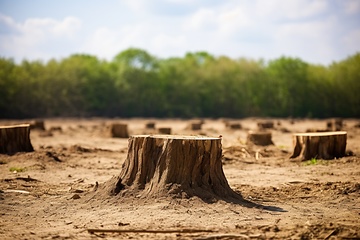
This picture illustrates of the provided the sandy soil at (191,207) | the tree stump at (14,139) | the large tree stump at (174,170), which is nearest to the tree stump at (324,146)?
the sandy soil at (191,207)

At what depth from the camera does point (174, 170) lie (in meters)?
8.53

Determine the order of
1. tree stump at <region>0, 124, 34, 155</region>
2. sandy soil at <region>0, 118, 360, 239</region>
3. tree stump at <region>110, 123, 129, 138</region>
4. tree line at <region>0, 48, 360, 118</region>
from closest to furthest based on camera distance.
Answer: sandy soil at <region>0, 118, 360, 239</region> → tree stump at <region>0, 124, 34, 155</region> → tree stump at <region>110, 123, 129, 138</region> → tree line at <region>0, 48, 360, 118</region>

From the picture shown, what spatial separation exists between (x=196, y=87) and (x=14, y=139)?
38.6m

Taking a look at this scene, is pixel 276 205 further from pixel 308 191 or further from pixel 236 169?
pixel 236 169

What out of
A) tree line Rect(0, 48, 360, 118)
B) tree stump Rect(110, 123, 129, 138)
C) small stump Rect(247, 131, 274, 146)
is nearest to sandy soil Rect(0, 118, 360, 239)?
small stump Rect(247, 131, 274, 146)

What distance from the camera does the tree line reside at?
4719 cm

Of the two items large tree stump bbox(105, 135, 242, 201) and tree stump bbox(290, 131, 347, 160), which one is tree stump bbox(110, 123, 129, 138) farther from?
large tree stump bbox(105, 135, 242, 201)

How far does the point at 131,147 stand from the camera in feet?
29.3

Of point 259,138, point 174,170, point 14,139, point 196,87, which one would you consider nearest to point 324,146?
point 259,138

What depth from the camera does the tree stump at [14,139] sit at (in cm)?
1465

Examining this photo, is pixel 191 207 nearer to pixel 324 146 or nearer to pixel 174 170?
pixel 174 170

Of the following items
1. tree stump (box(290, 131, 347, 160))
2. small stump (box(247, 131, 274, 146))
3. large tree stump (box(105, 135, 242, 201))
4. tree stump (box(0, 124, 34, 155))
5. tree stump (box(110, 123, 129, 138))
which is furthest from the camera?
tree stump (box(110, 123, 129, 138))

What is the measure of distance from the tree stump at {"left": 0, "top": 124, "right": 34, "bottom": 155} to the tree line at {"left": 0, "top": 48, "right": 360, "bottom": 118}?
98.7 ft

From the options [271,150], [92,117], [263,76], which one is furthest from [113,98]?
[271,150]
